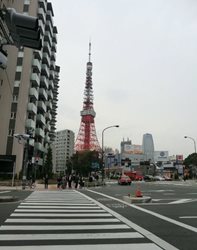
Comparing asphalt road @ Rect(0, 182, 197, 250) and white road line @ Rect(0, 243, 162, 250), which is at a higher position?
asphalt road @ Rect(0, 182, 197, 250)

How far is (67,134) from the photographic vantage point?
165000 mm

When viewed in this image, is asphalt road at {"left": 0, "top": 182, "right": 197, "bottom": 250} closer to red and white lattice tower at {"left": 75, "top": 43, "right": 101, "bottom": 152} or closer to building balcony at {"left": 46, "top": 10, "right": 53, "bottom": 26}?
building balcony at {"left": 46, "top": 10, "right": 53, "bottom": 26}

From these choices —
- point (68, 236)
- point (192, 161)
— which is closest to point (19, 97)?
point (68, 236)

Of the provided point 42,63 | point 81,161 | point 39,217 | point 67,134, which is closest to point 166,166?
point 81,161

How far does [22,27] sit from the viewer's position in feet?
24.8

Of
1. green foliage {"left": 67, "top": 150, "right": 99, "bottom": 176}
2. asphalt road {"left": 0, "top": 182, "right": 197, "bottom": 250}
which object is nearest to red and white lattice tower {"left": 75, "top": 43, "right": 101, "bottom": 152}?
green foliage {"left": 67, "top": 150, "right": 99, "bottom": 176}

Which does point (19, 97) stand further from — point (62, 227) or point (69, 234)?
point (69, 234)

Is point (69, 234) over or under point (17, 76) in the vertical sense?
under

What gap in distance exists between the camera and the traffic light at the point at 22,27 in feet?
24.5

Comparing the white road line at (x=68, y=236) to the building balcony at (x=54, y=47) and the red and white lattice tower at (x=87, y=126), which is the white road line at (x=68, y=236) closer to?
the building balcony at (x=54, y=47)

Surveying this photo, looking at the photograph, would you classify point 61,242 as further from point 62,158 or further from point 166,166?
point 62,158

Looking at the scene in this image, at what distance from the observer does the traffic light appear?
7477mm

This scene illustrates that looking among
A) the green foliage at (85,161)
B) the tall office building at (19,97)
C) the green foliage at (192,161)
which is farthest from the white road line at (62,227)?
the green foliage at (192,161)

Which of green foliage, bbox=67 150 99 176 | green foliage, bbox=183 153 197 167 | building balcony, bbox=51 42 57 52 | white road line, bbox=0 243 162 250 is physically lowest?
white road line, bbox=0 243 162 250
